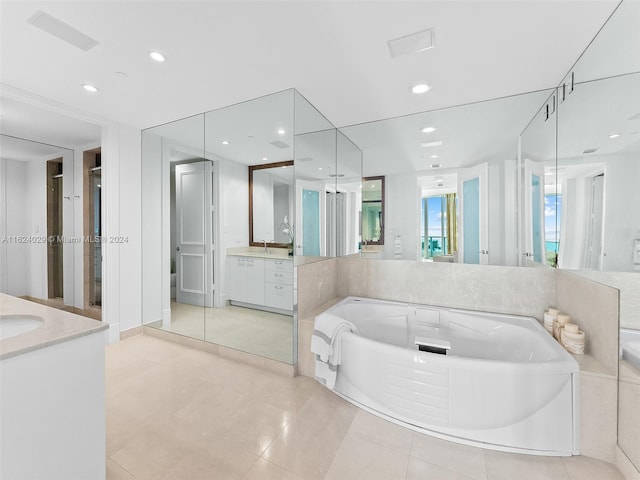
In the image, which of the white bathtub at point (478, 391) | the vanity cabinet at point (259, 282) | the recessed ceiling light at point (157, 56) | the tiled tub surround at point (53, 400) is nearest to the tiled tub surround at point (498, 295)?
the white bathtub at point (478, 391)

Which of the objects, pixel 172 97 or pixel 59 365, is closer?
pixel 59 365

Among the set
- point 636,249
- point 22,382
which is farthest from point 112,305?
point 636,249

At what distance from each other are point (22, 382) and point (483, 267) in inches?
117

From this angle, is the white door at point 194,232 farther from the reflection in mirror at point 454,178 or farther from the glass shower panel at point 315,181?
the reflection in mirror at point 454,178

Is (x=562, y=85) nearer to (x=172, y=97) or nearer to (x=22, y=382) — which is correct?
(x=172, y=97)

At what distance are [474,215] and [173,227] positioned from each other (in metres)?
3.47

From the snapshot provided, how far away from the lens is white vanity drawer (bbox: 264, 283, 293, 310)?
11.1 feet

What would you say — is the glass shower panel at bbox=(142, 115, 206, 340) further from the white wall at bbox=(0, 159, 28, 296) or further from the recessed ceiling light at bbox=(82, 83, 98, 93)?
the white wall at bbox=(0, 159, 28, 296)

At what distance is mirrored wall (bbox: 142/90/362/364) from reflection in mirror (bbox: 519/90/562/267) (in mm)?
1503

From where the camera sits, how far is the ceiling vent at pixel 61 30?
1605 millimetres

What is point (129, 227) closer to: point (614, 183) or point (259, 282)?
point (259, 282)

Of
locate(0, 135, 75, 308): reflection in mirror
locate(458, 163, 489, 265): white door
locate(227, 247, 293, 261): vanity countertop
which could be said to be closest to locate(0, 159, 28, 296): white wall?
locate(0, 135, 75, 308): reflection in mirror

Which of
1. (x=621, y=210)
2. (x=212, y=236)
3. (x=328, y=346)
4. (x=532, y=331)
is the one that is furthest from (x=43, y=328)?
(x=532, y=331)

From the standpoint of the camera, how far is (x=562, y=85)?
213 centimetres
